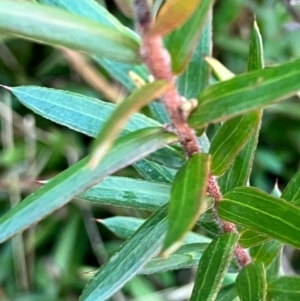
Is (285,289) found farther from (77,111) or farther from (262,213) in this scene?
(77,111)

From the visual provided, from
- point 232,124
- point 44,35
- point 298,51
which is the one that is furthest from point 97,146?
point 298,51

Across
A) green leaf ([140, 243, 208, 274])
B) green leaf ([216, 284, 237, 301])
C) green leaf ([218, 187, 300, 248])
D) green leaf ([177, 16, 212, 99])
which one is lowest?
green leaf ([216, 284, 237, 301])

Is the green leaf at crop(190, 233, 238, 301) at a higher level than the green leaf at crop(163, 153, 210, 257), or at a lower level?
lower

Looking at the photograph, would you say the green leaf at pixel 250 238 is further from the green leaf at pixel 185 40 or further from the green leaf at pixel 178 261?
the green leaf at pixel 185 40

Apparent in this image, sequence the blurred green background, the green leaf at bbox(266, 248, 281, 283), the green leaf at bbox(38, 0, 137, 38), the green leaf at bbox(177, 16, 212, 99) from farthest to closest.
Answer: the blurred green background → the green leaf at bbox(266, 248, 281, 283) → the green leaf at bbox(177, 16, 212, 99) → the green leaf at bbox(38, 0, 137, 38)

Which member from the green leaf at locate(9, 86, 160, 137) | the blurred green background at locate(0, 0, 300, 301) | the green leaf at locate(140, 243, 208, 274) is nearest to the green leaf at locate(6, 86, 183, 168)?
the green leaf at locate(9, 86, 160, 137)

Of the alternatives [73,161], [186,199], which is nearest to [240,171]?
[186,199]

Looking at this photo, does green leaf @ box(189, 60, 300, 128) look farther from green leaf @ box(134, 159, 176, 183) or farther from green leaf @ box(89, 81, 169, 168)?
green leaf @ box(134, 159, 176, 183)

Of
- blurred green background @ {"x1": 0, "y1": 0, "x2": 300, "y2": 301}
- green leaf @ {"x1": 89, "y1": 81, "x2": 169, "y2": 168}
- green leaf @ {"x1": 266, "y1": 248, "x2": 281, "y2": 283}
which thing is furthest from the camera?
blurred green background @ {"x1": 0, "y1": 0, "x2": 300, "y2": 301}
